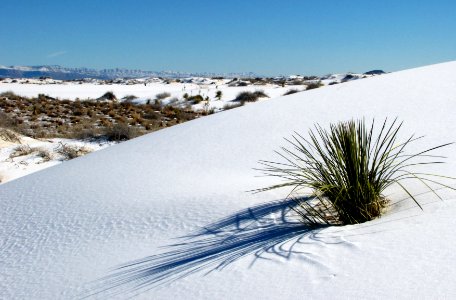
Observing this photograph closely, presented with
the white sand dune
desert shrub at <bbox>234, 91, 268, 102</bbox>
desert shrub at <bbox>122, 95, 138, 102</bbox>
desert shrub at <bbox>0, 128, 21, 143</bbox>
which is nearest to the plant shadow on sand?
the white sand dune

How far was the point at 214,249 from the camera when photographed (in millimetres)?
1976

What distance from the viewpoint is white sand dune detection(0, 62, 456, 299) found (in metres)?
1.56

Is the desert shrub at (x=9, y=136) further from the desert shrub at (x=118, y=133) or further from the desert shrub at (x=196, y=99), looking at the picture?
the desert shrub at (x=196, y=99)

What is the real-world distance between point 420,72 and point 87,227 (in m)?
4.45

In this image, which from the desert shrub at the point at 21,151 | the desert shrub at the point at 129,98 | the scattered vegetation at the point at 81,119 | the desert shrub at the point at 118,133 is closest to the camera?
the desert shrub at the point at 21,151

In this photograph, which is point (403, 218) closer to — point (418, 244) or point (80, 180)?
point (418, 244)

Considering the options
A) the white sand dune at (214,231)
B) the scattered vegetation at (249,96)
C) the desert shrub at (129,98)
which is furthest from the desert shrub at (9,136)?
the desert shrub at (129,98)

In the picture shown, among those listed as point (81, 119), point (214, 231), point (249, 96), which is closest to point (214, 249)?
point (214, 231)

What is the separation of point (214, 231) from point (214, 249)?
231 millimetres

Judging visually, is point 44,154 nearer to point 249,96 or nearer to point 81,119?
point 81,119

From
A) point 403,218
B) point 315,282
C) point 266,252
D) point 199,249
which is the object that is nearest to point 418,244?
point 403,218

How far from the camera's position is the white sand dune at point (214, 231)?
1556mm

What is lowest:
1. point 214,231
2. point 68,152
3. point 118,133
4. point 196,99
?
point 196,99

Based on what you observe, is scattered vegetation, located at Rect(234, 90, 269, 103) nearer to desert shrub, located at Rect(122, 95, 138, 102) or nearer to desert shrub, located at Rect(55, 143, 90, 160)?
desert shrub, located at Rect(122, 95, 138, 102)
